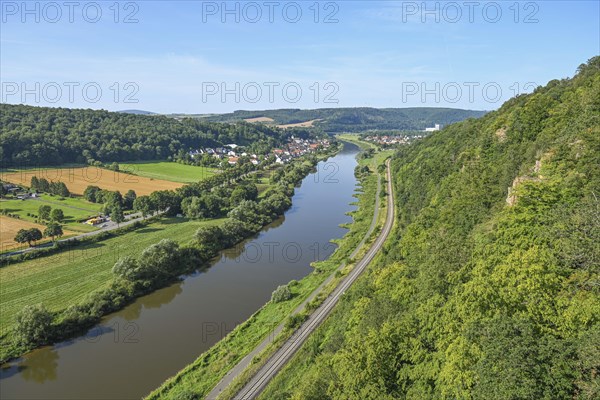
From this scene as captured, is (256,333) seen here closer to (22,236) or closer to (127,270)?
(127,270)

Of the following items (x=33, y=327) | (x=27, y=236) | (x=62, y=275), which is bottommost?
(x=33, y=327)

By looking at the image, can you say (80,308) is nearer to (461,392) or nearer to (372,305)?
(372,305)

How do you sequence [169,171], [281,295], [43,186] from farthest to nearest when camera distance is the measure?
1. [169,171]
2. [43,186]
3. [281,295]

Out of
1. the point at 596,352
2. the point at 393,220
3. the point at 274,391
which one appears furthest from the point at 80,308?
the point at 393,220

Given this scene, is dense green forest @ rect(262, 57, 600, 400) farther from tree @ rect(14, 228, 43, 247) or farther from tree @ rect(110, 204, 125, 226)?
tree @ rect(110, 204, 125, 226)

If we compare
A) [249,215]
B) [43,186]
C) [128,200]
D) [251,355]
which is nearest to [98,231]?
[128,200]

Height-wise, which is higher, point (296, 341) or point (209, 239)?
point (209, 239)

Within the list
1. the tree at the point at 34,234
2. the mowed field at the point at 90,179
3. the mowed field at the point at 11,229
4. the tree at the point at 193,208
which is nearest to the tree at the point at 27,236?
the tree at the point at 34,234
